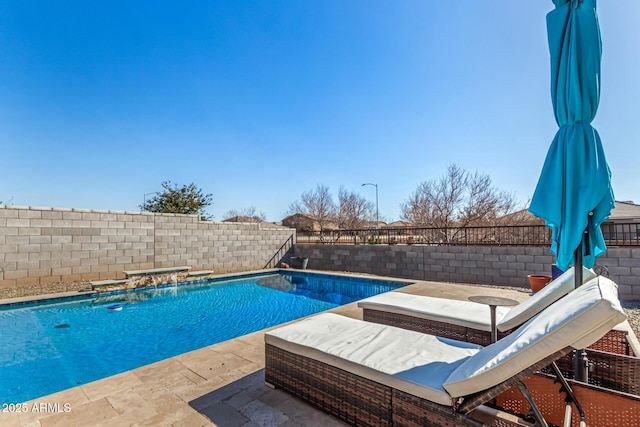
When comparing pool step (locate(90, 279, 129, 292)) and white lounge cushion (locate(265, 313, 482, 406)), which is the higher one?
white lounge cushion (locate(265, 313, 482, 406))

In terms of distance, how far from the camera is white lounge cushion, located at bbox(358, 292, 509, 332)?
3039mm

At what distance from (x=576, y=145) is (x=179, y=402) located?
12.5 feet

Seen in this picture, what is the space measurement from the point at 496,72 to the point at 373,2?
13.0 feet

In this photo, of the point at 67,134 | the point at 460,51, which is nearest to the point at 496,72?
the point at 460,51

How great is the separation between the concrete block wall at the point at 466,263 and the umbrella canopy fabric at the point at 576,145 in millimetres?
6667

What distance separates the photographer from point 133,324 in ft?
19.2

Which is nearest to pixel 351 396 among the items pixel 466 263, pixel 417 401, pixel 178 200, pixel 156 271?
pixel 417 401

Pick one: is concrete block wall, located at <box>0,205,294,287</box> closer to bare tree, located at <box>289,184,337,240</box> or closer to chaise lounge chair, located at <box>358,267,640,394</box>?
chaise lounge chair, located at <box>358,267,640,394</box>

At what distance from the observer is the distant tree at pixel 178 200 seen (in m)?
16.3

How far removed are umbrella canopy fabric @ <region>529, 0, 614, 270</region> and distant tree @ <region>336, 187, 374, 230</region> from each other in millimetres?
24933

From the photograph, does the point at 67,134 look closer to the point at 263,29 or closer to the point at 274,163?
the point at 263,29

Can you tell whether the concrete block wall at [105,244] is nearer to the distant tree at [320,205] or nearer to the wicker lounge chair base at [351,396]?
the wicker lounge chair base at [351,396]

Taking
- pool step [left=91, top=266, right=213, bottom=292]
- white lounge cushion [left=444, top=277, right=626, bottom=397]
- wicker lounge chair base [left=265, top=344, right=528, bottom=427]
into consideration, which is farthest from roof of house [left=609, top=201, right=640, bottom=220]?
pool step [left=91, top=266, right=213, bottom=292]

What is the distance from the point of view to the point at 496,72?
26.3ft
